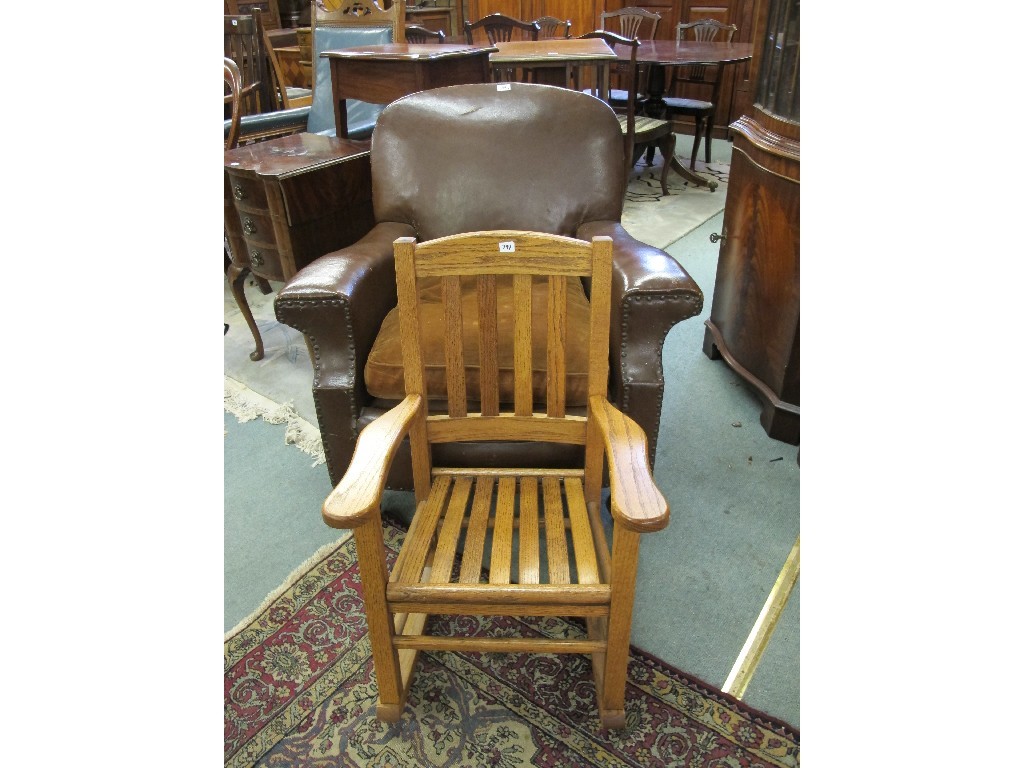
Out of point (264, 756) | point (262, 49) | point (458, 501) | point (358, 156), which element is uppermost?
point (262, 49)

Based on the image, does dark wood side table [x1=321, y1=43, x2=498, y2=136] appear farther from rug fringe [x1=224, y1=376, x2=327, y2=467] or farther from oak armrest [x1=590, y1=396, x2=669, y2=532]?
oak armrest [x1=590, y1=396, x2=669, y2=532]

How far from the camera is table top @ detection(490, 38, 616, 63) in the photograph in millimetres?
3080

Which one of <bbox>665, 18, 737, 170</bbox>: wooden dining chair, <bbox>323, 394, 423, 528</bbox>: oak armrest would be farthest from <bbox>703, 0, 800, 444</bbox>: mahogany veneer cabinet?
<bbox>665, 18, 737, 170</bbox>: wooden dining chair

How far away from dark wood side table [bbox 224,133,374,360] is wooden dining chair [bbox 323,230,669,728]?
37.8 inches

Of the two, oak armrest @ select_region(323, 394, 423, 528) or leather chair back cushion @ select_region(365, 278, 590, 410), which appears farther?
leather chair back cushion @ select_region(365, 278, 590, 410)

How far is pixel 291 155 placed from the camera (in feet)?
7.37

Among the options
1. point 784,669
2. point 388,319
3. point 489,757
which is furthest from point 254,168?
point 784,669

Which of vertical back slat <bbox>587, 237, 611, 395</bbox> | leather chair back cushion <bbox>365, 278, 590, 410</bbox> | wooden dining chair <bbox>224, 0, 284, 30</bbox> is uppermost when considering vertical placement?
wooden dining chair <bbox>224, 0, 284, 30</bbox>

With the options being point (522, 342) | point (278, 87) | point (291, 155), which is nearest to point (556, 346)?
point (522, 342)

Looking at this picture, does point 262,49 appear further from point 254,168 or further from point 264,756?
point 264,756

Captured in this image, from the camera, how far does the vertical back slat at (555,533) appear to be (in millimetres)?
1131

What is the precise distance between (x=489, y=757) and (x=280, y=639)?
55 cm

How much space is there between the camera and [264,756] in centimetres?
123

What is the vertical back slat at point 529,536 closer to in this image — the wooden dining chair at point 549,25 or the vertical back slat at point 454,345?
the vertical back slat at point 454,345
